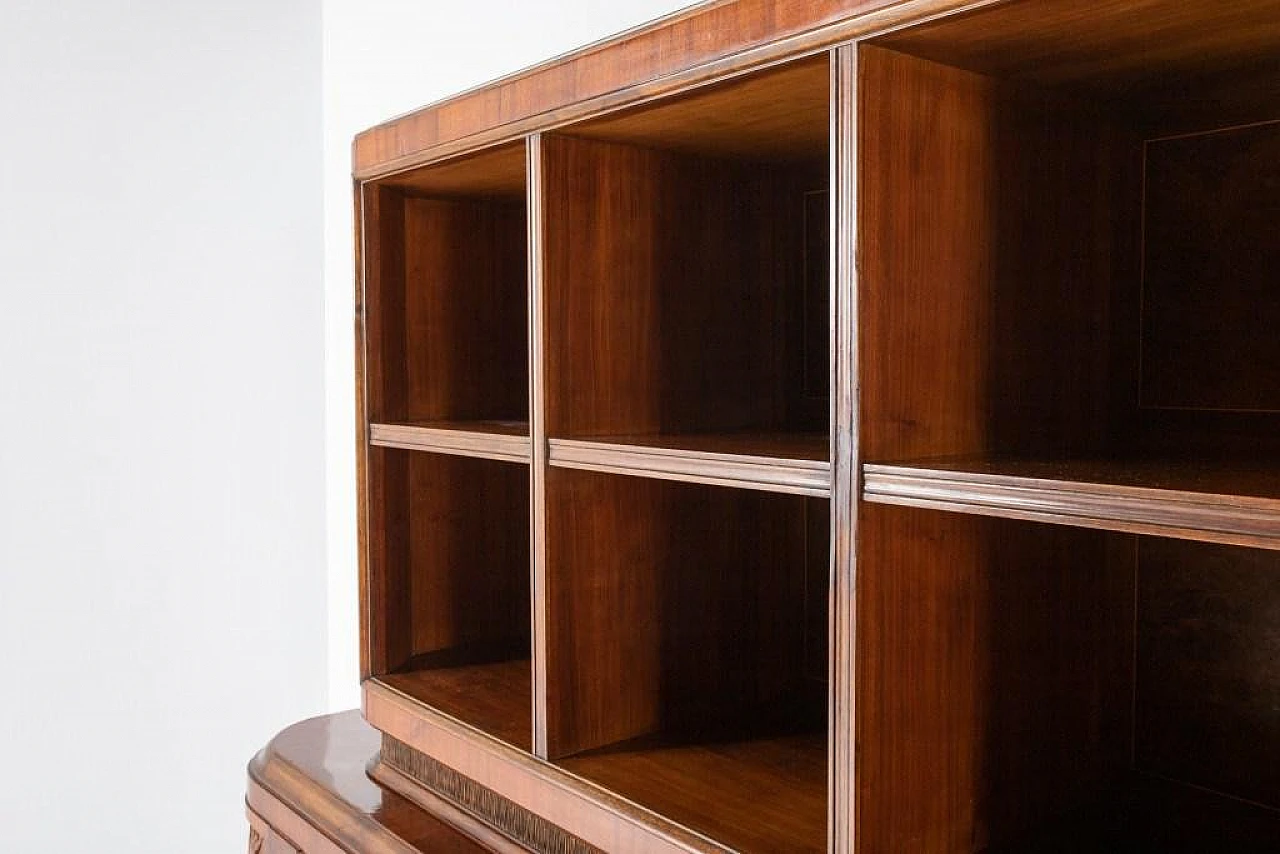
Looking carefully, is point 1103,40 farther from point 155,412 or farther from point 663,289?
point 155,412

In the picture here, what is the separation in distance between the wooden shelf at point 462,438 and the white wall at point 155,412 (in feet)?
4.15

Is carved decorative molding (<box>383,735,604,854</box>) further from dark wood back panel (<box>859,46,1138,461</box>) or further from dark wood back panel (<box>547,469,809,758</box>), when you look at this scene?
dark wood back panel (<box>859,46,1138,461</box>)

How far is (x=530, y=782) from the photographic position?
3.50ft

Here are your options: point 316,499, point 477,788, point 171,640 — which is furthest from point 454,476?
point 171,640

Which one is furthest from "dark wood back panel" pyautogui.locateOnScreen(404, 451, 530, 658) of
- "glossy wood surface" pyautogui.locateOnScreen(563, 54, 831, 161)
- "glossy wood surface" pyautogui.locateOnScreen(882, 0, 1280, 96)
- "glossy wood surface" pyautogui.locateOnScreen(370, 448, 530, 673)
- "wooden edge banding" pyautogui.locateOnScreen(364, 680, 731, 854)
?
"glossy wood surface" pyautogui.locateOnScreen(882, 0, 1280, 96)

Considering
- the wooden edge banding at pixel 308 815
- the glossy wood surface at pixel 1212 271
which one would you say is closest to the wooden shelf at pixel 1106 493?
the glossy wood surface at pixel 1212 271

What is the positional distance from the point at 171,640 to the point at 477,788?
1.57 metres

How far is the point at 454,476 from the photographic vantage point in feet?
4.67

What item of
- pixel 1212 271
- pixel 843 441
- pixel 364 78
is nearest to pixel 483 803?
pixel 843 441

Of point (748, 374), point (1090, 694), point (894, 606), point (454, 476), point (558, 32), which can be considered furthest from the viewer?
point (558, 32)

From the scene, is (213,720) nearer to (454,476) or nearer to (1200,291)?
(454,476)

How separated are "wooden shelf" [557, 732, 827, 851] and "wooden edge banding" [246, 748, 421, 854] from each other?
0.84 feet

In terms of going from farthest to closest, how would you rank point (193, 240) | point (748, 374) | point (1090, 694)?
1. point (193, 240)
2. point (748, 374)
3. point (1090, 694)

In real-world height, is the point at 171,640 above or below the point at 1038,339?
below
